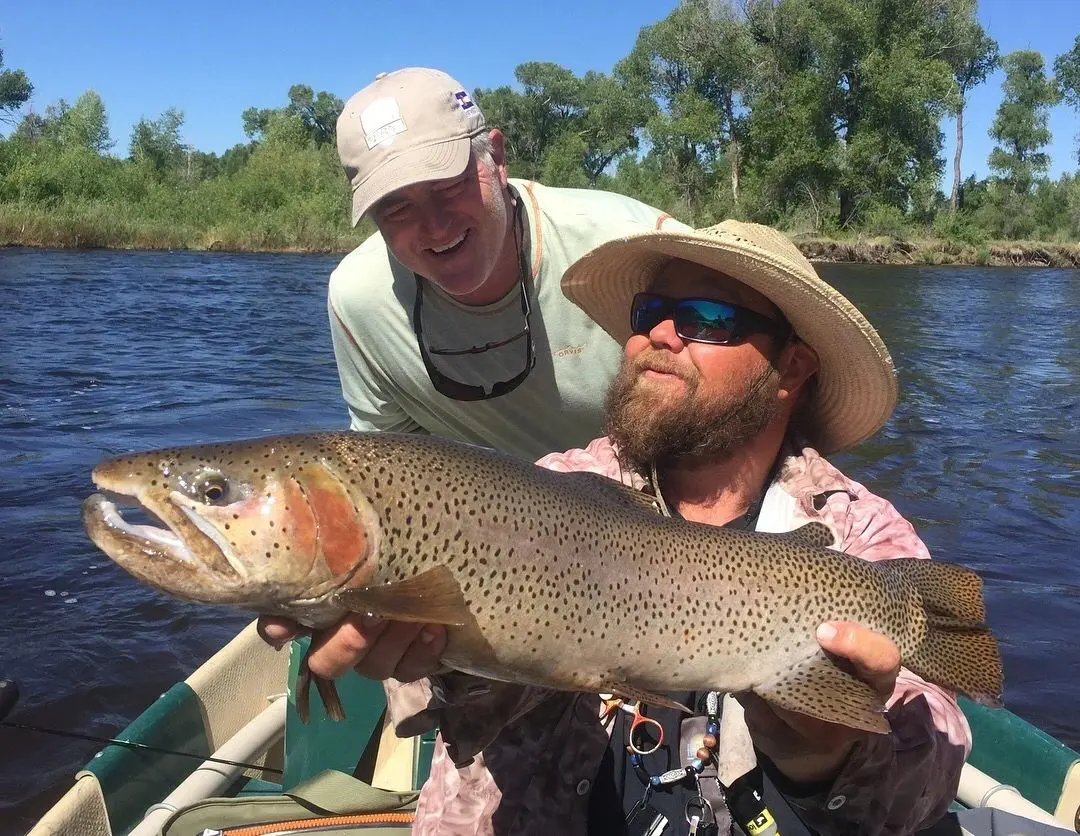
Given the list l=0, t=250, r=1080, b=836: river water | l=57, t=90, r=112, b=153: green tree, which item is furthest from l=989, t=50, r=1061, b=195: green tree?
l=57, t=90, r=112, b=153: green tree

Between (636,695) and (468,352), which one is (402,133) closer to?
(468,352)

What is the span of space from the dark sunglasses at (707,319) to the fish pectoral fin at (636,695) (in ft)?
3.73

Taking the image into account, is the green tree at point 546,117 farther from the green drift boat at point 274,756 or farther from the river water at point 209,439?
the green drift boat at point 274,756

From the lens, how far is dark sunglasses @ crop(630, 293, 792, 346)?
2902 millimetres

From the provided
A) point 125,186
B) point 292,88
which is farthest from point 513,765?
point 292,88

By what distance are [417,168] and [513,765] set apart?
2.06 metres

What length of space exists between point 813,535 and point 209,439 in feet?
28.9

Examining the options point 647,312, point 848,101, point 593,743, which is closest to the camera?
point 593,743

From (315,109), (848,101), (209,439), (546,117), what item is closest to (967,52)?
(848,101)

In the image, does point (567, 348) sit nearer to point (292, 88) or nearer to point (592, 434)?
point (592, 434)

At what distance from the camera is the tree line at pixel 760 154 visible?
43.1 meters

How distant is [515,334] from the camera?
389 cm

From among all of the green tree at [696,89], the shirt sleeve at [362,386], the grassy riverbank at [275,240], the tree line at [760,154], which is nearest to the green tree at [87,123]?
the tree line at [760,154]

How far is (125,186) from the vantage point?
1781 inches
